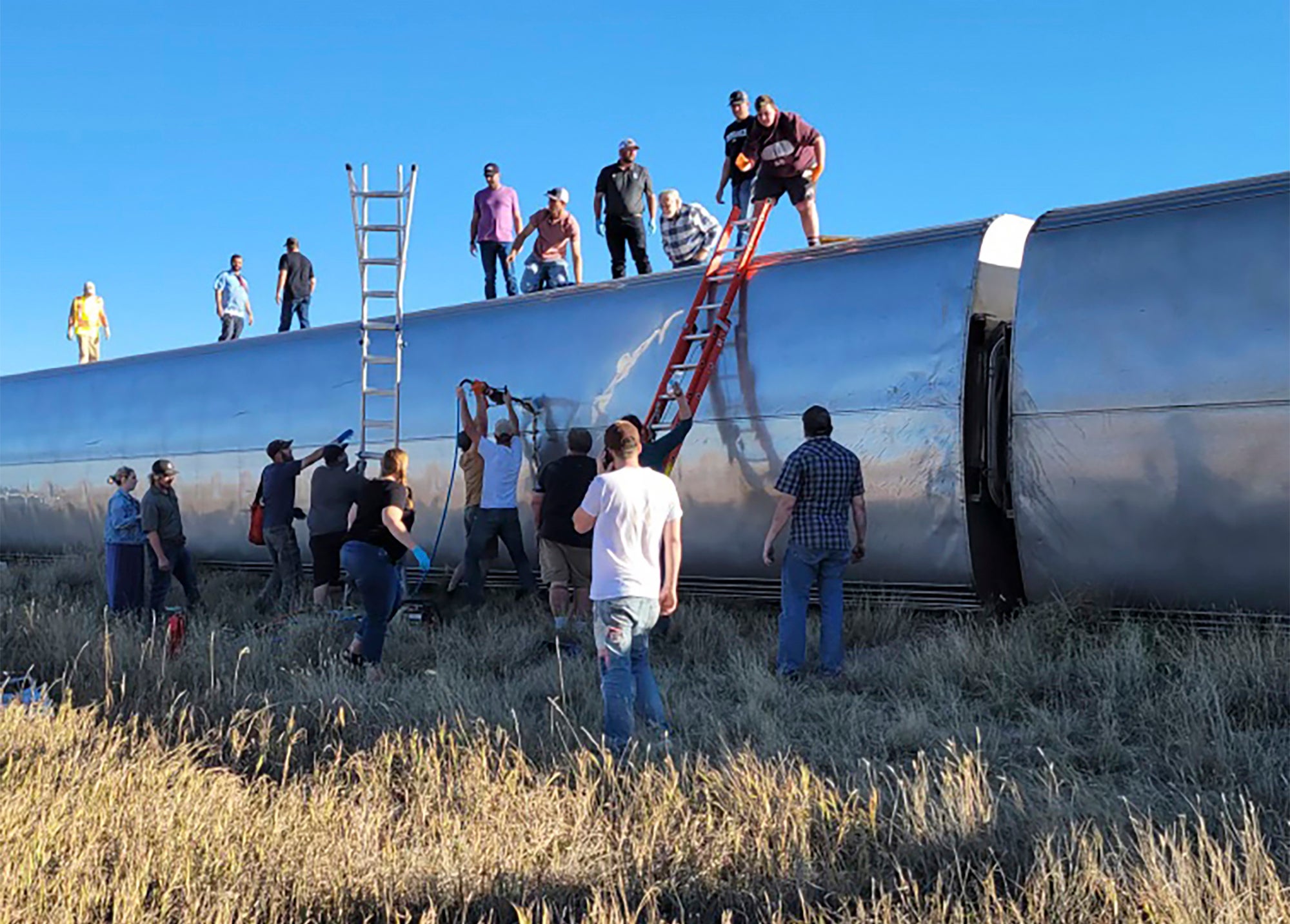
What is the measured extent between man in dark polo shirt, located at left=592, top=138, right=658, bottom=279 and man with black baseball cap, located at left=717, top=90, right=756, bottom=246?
1411mm

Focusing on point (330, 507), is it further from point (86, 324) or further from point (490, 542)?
point (86, 324)

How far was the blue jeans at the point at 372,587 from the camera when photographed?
8008 mm

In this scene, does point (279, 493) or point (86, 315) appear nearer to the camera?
point (279, 493)

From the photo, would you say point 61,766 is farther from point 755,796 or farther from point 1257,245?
point 1257,245

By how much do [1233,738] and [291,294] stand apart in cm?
1229

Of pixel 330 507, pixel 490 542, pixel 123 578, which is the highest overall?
pixel 330 507

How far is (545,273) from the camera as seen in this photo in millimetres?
12148

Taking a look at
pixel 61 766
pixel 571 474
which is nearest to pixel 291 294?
pixel 571 474

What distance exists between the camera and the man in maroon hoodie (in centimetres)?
965

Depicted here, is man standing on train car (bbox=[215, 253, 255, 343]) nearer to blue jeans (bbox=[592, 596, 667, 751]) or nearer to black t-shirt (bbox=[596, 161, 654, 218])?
black t-shirt (bbox=[596, 161, 654, 218])

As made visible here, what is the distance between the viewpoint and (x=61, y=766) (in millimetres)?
5414

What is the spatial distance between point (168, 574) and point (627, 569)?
21.6 ft

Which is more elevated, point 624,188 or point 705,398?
point 624,188

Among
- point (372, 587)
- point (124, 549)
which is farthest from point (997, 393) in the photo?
point (124, 549)
